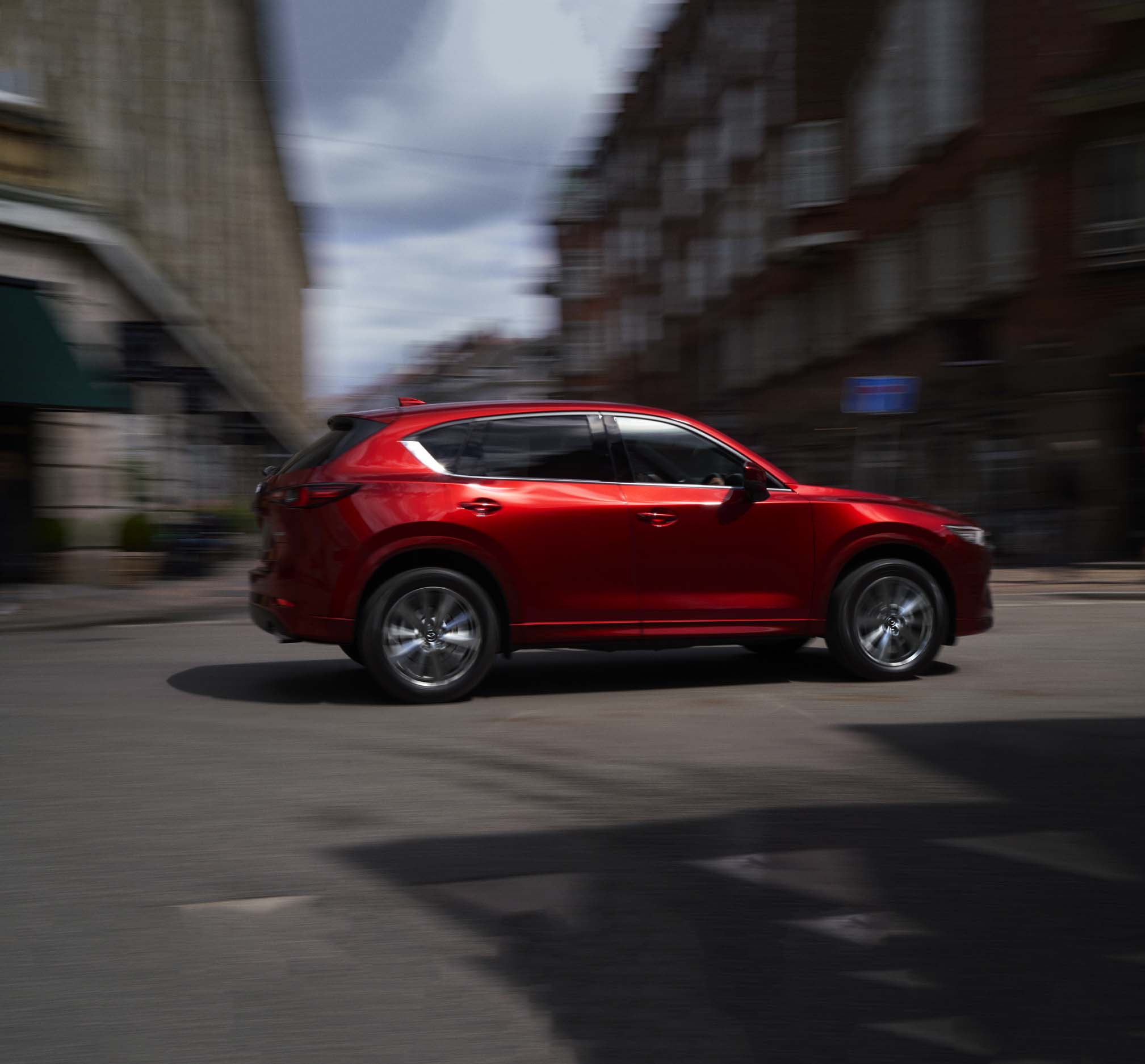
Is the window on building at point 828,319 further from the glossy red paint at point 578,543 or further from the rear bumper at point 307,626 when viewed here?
the rear bumper at point 307,626

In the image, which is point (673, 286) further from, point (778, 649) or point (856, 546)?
point (856, 546)

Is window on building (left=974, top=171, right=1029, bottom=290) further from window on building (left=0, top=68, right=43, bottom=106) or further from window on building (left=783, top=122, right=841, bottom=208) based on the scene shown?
window on building (left=0, top=68, right=43, bottom=106)

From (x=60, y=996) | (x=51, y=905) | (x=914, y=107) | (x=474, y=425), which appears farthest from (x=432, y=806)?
(x=914, y=107)

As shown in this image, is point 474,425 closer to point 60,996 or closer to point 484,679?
point 484,679

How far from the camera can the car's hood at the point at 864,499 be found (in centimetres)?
823

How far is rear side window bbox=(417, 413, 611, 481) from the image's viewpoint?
301 inches

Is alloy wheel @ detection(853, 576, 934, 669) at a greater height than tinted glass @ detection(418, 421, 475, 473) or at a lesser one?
lesser

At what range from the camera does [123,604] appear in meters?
15.2

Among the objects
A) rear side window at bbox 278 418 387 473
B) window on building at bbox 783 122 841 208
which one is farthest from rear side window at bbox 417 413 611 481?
window on building at bbox 783 122 841 208

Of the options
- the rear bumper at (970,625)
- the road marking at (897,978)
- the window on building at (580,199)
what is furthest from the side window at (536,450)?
the window on building at (580,199)

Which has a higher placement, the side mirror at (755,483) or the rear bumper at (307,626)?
the side mirror at (755,483)

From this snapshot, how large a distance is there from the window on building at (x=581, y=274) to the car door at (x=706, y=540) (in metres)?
62.4

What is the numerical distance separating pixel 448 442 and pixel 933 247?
2211cm

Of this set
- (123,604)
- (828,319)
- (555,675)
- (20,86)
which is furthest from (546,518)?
(828,319)
